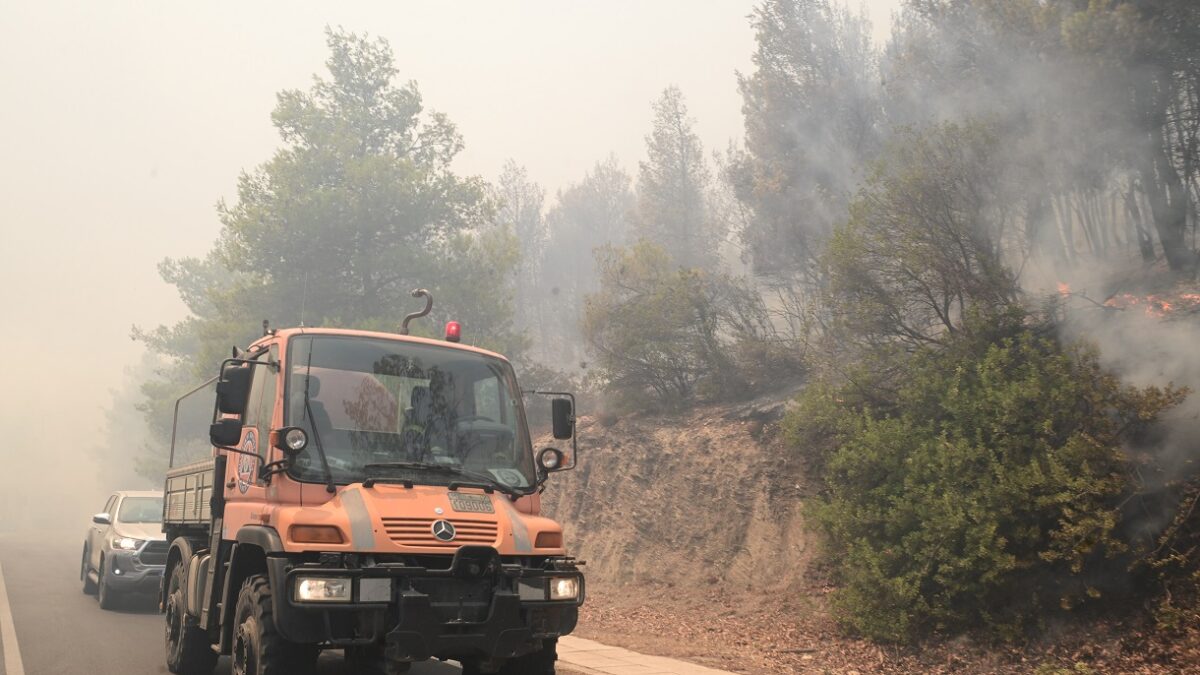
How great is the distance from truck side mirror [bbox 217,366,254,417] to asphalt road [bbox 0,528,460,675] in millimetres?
1940

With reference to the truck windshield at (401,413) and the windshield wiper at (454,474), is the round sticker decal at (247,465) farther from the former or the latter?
the windshield wiper at (454,474)

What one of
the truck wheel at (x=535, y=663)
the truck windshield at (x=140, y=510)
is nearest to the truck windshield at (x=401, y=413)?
the truck wheel at (x=535, y=663)

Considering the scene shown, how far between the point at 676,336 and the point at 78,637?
12149mm

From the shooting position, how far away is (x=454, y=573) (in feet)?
18.5

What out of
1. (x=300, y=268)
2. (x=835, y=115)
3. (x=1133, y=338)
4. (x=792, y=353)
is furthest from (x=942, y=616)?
(x=835, y=115)

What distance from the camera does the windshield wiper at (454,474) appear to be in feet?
20.2

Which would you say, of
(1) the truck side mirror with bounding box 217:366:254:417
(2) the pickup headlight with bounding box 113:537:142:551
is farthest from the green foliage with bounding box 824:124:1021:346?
(2) the pickup headlight with bounding box 113:537:142:551

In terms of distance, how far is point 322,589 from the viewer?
5.38 meters

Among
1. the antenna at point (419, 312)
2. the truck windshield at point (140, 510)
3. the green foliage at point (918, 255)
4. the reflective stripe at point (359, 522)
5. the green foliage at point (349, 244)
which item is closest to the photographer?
the reflective stripe at point (359, 522)

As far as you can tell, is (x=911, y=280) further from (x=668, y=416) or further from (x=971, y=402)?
(x=668, y=416)

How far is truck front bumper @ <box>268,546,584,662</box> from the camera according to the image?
5.38 metres

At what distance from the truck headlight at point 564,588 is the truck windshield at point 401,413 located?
32.1 inches

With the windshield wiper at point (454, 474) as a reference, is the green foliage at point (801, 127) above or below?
above

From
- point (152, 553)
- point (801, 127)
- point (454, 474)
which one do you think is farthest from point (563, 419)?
point (801, 127)
